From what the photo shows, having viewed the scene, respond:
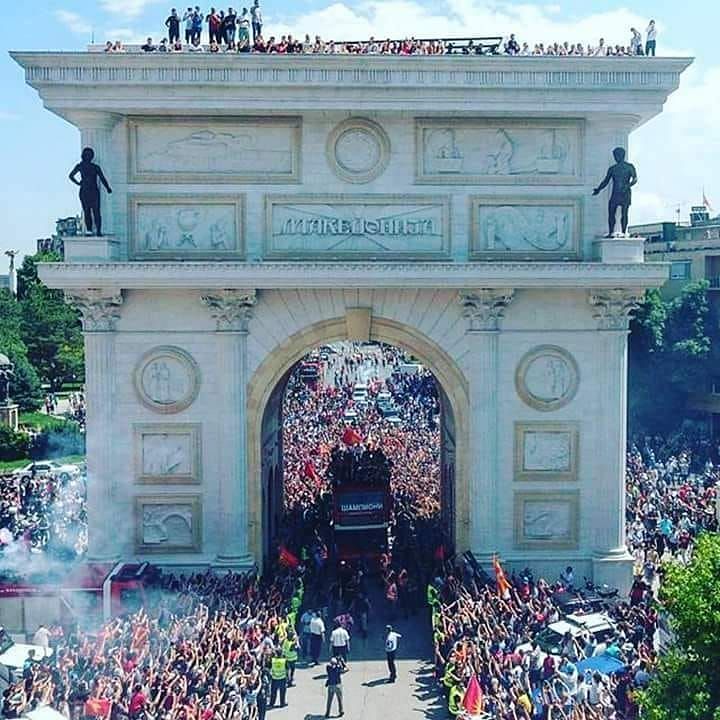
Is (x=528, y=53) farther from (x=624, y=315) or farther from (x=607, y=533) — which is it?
(x=607, y=533)

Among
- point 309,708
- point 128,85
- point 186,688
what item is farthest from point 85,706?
point 128,85

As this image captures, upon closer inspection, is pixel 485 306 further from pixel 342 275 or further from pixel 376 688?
pixel 376 688

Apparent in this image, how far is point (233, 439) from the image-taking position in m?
30.4

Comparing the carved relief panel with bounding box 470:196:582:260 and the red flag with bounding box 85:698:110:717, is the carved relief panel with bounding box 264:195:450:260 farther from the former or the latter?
the red flag with bounding box 85:698:110:717

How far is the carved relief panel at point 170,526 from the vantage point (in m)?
30.7

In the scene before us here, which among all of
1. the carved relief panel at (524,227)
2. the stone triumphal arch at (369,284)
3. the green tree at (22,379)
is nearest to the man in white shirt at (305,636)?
the stone triumphal arch at (369,284)

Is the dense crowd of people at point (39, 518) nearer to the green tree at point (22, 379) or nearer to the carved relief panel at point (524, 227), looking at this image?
the carved relief panel at point (524, 227)

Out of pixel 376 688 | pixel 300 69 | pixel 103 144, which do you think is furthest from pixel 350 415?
pixel 376 688

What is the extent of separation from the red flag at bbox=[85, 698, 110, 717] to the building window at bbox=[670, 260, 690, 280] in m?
57.5

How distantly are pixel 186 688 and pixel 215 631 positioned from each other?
9.81 feet

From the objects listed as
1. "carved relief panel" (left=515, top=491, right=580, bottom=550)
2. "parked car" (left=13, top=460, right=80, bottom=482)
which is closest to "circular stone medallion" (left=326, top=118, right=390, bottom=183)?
"carved relief panel" (left=515, top=491, right=580, bottom=550)

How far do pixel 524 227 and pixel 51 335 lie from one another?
56.1 m

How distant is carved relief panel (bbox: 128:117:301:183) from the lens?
30.1 m

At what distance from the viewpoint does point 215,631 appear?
77.7 feet
